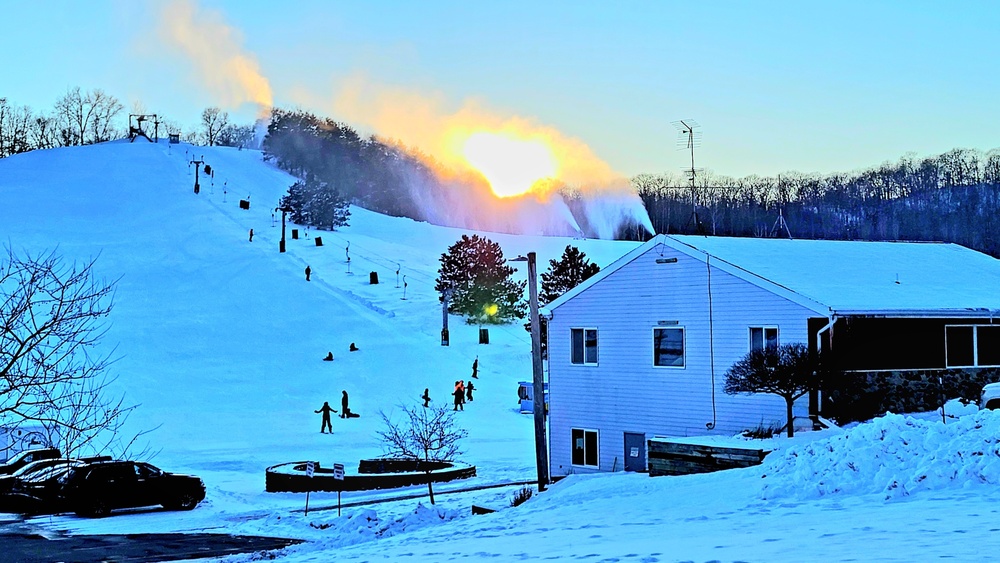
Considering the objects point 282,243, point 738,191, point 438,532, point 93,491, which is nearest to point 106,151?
point 282,243

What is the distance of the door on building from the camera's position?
1116 inches

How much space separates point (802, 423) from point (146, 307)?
47.7 m

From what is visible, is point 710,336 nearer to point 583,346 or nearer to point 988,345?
point 583,346

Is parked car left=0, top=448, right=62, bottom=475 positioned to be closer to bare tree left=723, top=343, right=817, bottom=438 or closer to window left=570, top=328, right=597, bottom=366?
window left=570, top=328, right=597, bottom=366

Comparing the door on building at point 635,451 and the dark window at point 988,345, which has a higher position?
the dark window at point 988,345

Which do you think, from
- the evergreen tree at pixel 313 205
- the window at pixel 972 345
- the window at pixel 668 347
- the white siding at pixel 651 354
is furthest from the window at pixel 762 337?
the evergreen tree at pixel 313 205

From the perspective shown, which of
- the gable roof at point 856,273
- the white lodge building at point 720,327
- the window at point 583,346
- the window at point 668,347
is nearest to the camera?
the white lodge building at point 720,327

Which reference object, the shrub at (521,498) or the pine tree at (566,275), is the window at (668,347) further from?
the pine tree at (566,275)

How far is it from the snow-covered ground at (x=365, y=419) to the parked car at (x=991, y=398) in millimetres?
993

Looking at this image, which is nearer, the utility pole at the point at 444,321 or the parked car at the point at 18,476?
the parked car at the point at 18,476

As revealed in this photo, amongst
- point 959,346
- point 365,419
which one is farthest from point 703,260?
point 365,419

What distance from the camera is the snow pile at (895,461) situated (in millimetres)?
13352

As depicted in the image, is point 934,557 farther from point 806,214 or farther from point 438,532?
point 806,214

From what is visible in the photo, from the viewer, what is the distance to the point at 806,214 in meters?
136
